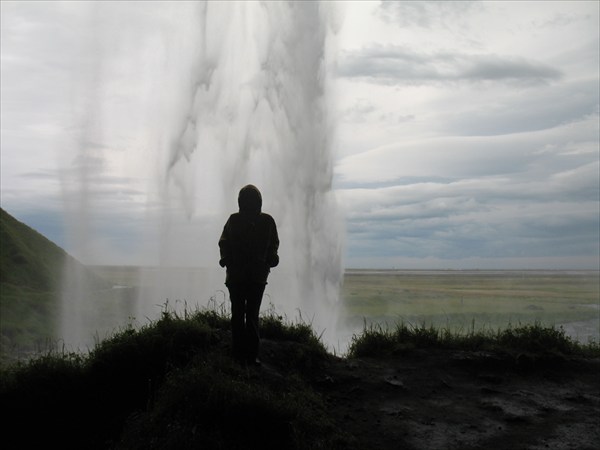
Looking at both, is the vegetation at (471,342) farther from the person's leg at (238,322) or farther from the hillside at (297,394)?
the person's leg at (238,322)

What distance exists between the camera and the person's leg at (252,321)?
8156mm

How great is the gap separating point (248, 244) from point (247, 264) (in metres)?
0.30

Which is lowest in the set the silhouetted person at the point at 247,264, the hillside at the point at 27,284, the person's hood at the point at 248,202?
the hillside at the point at 27,284

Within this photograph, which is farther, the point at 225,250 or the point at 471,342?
the point at 471,342

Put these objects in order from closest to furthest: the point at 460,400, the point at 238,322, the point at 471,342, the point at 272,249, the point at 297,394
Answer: the point at 297,394 < the point at 238,322 < the point at 460,400 < the point at 272,249 < the point at 471,342

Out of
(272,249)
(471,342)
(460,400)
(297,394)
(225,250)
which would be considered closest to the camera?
(297,394)

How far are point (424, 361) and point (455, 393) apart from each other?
1.07m

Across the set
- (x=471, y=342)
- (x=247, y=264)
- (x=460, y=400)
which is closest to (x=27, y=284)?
(x=247, y=264)

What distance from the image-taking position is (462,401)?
27.0ft

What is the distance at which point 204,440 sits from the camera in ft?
20.3

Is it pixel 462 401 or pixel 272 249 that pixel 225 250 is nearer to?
pixel 272 249

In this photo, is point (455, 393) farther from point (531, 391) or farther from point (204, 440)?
point (204, 440)

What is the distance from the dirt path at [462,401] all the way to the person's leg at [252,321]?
45.4 inches

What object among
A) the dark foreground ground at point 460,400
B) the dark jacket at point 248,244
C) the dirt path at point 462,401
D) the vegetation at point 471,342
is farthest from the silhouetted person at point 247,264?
the vegetation at point 471,342
